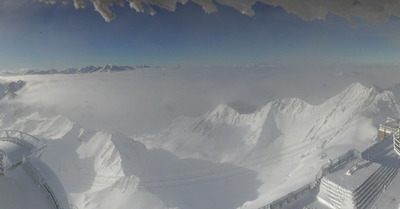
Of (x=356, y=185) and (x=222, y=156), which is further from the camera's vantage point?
(x=222, y=156)

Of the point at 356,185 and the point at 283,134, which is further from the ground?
the point at 356,185

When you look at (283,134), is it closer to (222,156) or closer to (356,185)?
(222,156)

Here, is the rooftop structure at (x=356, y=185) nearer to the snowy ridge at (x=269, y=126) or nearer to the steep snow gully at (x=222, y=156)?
the steep snow gully at (x=222, y=156)

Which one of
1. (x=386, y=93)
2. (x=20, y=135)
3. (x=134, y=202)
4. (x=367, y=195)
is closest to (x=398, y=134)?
(x=367, y=195)

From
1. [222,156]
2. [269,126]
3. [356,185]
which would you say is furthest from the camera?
[269,126]

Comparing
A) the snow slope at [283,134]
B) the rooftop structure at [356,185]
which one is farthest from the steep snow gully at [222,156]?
the rooftop structure at [356,185]

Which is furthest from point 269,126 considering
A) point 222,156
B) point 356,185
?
point 356,185

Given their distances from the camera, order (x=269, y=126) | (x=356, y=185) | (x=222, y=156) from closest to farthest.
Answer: (x=356, y=185) → (x=222, y=156) → (x=269, y=126)

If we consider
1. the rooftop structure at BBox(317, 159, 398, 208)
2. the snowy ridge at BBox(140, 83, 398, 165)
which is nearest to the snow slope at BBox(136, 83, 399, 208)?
the snowy ridge at BBox(140, 83, 398, 165)

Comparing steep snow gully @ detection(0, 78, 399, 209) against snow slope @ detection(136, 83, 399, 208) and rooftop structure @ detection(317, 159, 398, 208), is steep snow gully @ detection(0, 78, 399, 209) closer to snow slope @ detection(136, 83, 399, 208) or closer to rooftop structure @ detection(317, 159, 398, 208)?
snow slope @ detection(136, 83, 399, 208)

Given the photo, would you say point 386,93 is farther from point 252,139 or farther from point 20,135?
point 20,135
